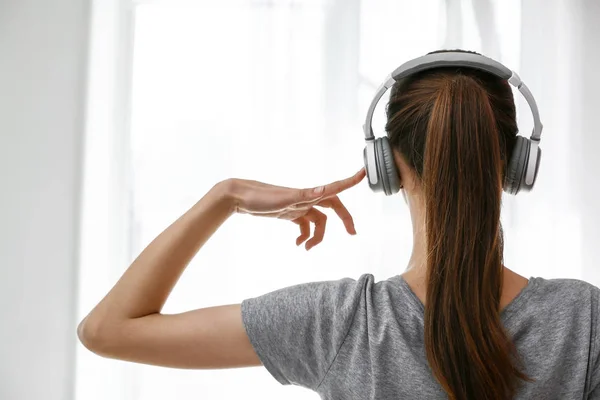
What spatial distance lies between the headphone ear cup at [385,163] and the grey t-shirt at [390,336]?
15 centimetres

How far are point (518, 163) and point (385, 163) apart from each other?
0.57ft

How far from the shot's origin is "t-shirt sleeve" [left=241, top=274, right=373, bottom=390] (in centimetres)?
78

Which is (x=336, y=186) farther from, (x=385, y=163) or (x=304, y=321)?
(x=304, y=321)

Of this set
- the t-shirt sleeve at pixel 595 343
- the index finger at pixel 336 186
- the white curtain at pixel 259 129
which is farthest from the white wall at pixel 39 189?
the t-shirt sleeve at pixel 595 343

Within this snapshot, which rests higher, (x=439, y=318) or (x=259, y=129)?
(x=259, y=129)

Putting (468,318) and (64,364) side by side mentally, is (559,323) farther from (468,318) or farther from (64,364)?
(64,364)

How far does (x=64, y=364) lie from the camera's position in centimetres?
196

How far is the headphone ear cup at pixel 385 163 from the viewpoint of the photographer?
876 mm

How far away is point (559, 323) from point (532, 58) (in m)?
1.40

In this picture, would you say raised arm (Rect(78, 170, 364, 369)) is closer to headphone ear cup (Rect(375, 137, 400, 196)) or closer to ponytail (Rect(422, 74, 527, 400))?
headphone ear cup (Rect(375, 137, 400, 196))

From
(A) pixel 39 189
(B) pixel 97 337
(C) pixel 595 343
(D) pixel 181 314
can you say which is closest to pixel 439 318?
(C) pixel 595 343

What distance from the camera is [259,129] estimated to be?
6.37 ft

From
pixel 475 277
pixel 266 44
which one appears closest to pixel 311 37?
pixel 266 44

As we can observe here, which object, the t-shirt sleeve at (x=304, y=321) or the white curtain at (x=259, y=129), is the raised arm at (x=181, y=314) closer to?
the t-shirt sleeve at (x=304, y=321)
